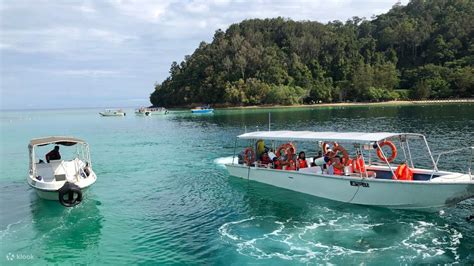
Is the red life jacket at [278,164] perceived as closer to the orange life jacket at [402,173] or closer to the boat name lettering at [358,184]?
the boat name lettering at [358,184]

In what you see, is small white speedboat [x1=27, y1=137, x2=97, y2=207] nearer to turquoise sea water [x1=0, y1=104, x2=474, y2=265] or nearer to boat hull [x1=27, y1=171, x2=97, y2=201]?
boat hull [x1=27, y1=171, x2=97, y2=201]

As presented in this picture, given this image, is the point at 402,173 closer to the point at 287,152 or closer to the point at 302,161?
the point at 302,161

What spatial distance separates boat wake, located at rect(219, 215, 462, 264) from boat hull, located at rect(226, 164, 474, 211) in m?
1.56

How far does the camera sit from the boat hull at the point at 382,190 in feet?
59.1

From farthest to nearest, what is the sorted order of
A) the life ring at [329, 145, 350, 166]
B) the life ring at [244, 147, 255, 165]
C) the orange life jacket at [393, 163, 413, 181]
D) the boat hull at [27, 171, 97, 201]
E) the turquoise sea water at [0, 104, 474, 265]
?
1. the life ring at [244, 147, 255, 165]
2. the boat hull at [27, 171, 97, 201]
3. the life ring at [329, 145, 350, 166]
4. the orange life jacket at [393, 163, 413, 181]
5. the turquoise sea water at [0, 104, 474, 265]

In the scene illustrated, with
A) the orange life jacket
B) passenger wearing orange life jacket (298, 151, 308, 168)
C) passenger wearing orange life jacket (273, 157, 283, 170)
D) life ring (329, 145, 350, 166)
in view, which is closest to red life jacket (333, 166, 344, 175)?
life ring (329, 145, 350, 166)

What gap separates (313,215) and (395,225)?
12.9 feet

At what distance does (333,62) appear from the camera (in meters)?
166

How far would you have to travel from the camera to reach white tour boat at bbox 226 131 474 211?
18.3 metres

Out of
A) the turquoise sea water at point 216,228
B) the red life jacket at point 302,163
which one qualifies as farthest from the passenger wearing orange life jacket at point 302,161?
the turquoise sea water at point 216,228

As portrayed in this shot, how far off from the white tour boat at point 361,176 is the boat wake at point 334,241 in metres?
1.74

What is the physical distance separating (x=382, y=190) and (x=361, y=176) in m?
1.26

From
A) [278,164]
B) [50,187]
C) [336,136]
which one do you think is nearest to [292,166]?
[278,164]

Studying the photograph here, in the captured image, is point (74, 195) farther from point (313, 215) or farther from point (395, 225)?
point (395, 225)
